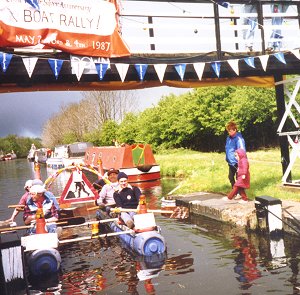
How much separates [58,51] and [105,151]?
19.8 metres

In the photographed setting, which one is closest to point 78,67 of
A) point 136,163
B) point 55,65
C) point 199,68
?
point 55,65

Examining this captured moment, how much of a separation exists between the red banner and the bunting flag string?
332mm

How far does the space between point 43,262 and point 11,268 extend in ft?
4.06

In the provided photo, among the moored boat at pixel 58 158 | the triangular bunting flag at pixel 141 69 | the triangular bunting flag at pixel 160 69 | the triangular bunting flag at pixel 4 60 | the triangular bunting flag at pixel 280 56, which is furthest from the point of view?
the moored boat at pixel 58 158

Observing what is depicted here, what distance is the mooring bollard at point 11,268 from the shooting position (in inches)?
260

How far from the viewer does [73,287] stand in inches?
289

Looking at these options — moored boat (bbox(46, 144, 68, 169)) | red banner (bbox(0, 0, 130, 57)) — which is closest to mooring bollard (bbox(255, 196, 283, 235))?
red banner (bbox(0, 0, 130, 57))

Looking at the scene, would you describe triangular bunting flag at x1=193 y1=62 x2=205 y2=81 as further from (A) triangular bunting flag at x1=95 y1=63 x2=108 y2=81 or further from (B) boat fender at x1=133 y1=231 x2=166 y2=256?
(B) boat fender at x1=133 y1=231 x2=166 y2=256

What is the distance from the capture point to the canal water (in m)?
6.80

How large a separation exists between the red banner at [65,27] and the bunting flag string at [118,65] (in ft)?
1.09

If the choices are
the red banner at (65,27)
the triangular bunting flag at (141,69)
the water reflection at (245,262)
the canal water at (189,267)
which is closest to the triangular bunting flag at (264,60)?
the triangular bunting flag at (141,69)

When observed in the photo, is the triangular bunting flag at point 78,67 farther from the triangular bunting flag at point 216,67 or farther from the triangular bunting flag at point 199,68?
the triangular bunting flag at point 216,67

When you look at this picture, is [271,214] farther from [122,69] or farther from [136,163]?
[136,163]

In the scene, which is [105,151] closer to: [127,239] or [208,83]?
[208,83]
